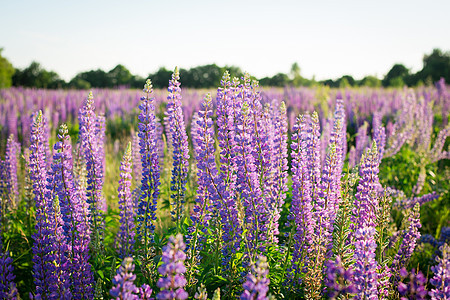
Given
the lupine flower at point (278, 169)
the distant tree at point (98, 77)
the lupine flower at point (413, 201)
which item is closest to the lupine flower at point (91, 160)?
the lupine flower at point (278, 169)

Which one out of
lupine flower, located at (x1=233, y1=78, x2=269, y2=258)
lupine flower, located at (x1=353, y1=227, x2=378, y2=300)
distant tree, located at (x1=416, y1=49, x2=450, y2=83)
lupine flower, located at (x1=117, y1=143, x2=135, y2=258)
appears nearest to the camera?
lupine flower, located at (x1=353, y1=227, x2=378, y2=300)

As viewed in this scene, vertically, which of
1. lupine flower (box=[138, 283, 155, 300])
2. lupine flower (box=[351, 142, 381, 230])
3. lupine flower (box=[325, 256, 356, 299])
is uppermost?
lupine flower (box=[351, 142, 381, 230])

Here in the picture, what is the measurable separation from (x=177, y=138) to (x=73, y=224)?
106 cm

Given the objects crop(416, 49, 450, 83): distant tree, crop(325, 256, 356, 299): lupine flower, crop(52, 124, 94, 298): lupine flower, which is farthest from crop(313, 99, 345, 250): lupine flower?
crop(416, 49, 450, 83): distant tree

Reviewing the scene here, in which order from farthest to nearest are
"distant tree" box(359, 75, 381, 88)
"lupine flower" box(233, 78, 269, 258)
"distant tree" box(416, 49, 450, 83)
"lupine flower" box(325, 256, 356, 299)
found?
"distant tree" box(416, 49, 450, 83) → "distant tree" box(359, 75, 381, 88) → "lupine flower" box(233, 78, 269, 258) → "lupine flower" box(325, 256, 356, 299)

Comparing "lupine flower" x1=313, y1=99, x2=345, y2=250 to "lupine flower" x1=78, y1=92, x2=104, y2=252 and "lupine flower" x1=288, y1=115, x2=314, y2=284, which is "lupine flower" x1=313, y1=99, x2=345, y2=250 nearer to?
"lupine flower" x1=288, y1=115, x2=314, y2=284

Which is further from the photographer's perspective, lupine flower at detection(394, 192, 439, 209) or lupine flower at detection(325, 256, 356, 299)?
lupine flower at detection(394, 192, 439, 209)

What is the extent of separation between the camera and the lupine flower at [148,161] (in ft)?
8.53

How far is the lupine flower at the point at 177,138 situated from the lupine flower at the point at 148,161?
154 millimetres

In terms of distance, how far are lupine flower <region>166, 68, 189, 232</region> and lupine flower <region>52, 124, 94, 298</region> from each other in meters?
0.75

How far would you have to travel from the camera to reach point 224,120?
2387mm

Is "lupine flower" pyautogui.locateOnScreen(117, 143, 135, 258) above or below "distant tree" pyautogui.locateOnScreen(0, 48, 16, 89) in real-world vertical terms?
below

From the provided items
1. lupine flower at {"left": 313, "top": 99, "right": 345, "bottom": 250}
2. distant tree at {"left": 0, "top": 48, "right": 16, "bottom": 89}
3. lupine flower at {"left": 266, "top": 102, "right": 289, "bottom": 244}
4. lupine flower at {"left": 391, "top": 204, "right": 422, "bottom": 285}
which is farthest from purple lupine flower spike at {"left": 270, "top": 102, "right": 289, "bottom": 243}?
distant tree at {"left": 0, "top": 48, "right": 16, "bottom": 89}

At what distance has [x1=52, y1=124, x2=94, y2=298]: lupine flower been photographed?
2500 millimetres
